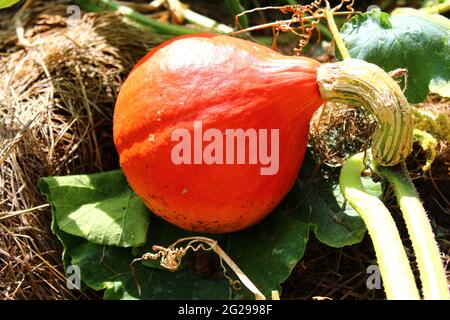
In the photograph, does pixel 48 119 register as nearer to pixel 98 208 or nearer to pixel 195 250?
pixel 98 208

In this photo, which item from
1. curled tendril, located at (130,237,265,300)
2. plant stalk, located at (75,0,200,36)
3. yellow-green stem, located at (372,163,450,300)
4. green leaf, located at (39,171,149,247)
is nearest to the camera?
yellow-green stem, located at (372,163,450,300)

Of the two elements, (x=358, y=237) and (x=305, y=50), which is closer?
(x=358, y=237)

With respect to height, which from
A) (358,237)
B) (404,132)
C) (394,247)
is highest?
(404,132)

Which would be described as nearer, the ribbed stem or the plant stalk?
the ribbed stem

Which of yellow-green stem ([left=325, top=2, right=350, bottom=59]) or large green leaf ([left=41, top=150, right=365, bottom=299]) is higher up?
yellow-green stem ([left=325, top=2, right=350, bottom=59])

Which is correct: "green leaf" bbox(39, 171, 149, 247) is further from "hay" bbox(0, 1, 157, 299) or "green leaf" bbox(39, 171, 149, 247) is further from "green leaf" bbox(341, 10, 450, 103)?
"green leaf" bbox(341, 10, 450, 103)

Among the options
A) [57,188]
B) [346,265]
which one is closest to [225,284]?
[346,265]

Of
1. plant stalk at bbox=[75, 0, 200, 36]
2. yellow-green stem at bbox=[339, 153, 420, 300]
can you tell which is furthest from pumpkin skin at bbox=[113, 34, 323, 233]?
plant stalk at bbox=[75, 0, 200, 36]
